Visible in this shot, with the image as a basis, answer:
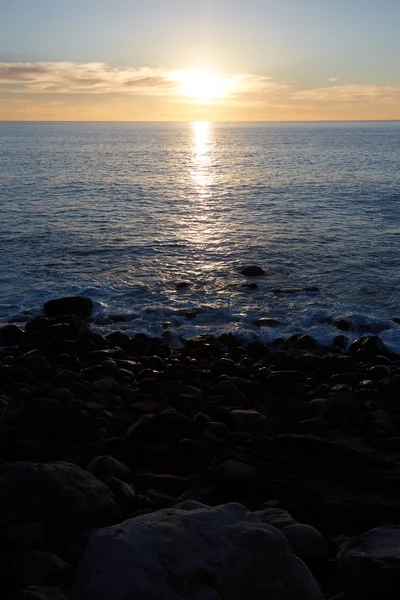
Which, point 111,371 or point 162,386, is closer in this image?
point 162,386

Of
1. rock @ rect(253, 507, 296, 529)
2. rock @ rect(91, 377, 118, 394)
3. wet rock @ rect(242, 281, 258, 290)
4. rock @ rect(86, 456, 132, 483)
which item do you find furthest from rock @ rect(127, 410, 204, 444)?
wet rock @ rect(242, 281, 258, 290)

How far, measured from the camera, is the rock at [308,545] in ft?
17.2

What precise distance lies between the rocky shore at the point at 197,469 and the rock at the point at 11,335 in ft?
0.48

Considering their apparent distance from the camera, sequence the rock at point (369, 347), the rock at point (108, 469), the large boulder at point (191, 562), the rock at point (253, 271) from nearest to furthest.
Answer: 1. the large boulder at point (191, 562)
2. the rock at point (108, 469)
3. the rock at point (369, 347)
4. the rock at point (253, 271)

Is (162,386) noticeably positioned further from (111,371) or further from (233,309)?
(233,309)

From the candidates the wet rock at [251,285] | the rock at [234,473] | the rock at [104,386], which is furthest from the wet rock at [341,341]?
the rock at [234,473]

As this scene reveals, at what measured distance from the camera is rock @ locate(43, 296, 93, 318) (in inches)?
651

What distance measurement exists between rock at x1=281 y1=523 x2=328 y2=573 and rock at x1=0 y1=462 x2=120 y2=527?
1.75m

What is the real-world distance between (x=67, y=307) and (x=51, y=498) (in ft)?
37.6

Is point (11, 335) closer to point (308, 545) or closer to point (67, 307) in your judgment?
point (67, 307)

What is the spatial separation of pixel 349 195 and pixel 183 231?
1691 cm

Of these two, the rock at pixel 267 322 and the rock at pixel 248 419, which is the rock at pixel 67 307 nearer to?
the rock at pixel 267 322

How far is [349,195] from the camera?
4138 cm

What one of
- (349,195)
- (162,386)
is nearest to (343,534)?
(162,386)
